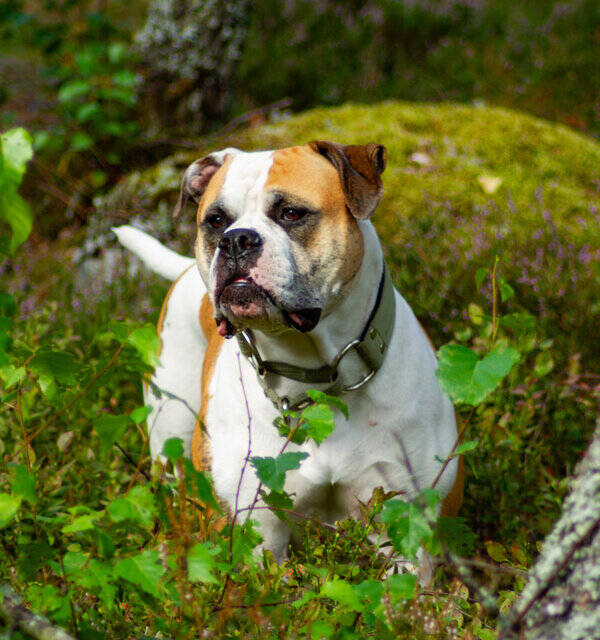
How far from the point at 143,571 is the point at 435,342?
8.24 ft

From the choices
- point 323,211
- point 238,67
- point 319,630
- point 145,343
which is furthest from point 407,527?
point 238,67

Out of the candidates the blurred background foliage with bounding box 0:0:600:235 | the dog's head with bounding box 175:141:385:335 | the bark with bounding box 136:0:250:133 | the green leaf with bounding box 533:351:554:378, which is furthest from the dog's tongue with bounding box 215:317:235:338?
the bark with bounding box 136:0:250:133

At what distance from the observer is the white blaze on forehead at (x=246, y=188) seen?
94.0 inches

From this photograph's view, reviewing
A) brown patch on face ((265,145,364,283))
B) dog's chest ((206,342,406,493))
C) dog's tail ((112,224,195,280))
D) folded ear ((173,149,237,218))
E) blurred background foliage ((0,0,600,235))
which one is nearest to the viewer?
brown patch on face ((265,145,364,283))

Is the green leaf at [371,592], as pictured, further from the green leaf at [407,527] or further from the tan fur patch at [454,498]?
the tan fur patch at [454,498]

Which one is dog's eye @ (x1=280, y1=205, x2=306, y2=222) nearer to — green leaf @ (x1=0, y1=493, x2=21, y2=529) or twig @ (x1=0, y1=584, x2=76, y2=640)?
green leaf @ (x1=0, y1=493, x2=21, y2=529)

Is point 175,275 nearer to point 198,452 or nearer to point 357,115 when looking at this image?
point 198,452

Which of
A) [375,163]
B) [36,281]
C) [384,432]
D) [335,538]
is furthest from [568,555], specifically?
[36,281]

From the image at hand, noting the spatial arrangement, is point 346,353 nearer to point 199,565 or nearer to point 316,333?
point 316,333

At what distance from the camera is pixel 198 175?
9.34 ft

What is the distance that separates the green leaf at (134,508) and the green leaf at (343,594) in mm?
370

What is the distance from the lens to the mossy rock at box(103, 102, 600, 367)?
3.72 meters

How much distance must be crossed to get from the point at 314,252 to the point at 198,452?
2.76ft

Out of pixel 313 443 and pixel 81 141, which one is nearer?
pixel 313 443
